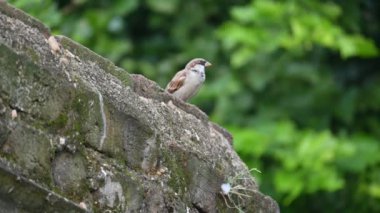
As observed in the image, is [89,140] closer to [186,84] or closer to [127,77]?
[127,77]

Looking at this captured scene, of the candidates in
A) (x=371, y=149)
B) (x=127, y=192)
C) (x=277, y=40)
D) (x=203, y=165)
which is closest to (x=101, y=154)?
(x=127, y=192)

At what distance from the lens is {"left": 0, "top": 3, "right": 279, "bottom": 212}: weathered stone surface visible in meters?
3.86

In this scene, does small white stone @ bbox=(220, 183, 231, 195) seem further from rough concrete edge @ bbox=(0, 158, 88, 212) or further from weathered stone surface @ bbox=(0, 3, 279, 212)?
rough concrete edge @ bbox=(0, 158, 88, 212)

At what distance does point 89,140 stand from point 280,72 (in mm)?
8751

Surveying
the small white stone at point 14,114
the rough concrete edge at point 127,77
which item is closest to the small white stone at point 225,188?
the rough concrete edge at point 127,77

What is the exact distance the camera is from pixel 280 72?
1288 cm

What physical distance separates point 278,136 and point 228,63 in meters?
1.15

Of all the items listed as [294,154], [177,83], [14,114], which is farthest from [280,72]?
[14,114]

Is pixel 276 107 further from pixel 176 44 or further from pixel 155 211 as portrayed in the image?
pixel 155 211

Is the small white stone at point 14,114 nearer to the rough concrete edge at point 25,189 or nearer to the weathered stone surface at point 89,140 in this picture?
the weathered stone surface at point 89,140

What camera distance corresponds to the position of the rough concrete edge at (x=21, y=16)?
13.7ft

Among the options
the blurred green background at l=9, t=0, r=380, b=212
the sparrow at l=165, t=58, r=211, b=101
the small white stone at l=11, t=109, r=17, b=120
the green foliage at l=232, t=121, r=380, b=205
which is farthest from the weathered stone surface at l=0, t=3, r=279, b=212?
the green foliage at l=232, t=121, r=380, b=205

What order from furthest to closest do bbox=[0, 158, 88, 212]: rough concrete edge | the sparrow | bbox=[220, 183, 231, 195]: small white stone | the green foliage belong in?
the green foliage → the sparrow → bbox=[220, 183, 231, 195]: small white stone → bbox=[0, 158, 88, 212]: rough concrete edge

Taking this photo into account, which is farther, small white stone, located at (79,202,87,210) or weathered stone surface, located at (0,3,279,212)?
small white stone, located at (79,202,87,210)
